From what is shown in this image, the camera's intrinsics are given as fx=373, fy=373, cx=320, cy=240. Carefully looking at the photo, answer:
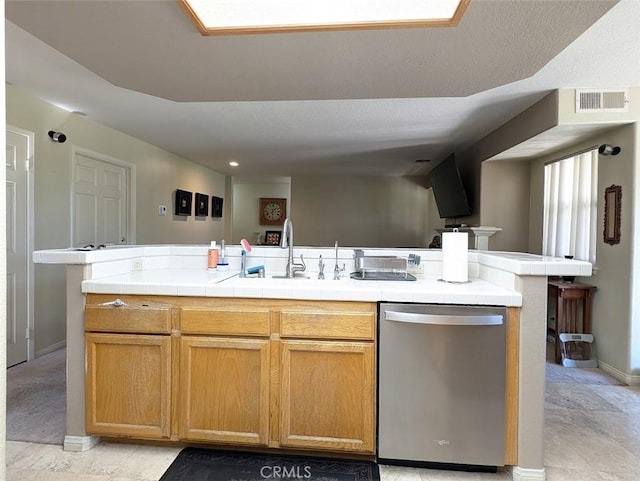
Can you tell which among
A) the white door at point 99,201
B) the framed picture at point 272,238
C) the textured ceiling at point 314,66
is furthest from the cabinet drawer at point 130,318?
the framed picture at point 272,238

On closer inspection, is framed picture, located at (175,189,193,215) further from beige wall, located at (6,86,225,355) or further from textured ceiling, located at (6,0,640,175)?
textured ceiling, located at (6,0,640,175)

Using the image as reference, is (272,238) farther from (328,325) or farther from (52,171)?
(328,325)

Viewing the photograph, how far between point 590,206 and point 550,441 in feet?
7.87

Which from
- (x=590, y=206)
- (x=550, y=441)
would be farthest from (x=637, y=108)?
(x=550, y=441)

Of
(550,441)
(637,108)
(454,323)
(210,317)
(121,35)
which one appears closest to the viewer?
(454,323)

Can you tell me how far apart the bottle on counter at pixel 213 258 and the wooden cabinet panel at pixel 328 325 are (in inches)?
31.8

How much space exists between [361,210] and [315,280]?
5890mm

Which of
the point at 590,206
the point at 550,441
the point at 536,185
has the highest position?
the point at 536,185

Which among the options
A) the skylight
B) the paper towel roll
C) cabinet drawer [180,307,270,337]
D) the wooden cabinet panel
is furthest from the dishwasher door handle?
the skylight

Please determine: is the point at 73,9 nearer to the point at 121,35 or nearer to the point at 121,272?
the point at 121,35

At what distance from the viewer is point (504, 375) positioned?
168cm

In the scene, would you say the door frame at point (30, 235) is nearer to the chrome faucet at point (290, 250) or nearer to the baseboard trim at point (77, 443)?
the baseboard trim at point (77, 443)

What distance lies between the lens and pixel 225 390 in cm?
179

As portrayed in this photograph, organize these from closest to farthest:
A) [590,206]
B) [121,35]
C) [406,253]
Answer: [121,35] < [406,253] < [590,206]
